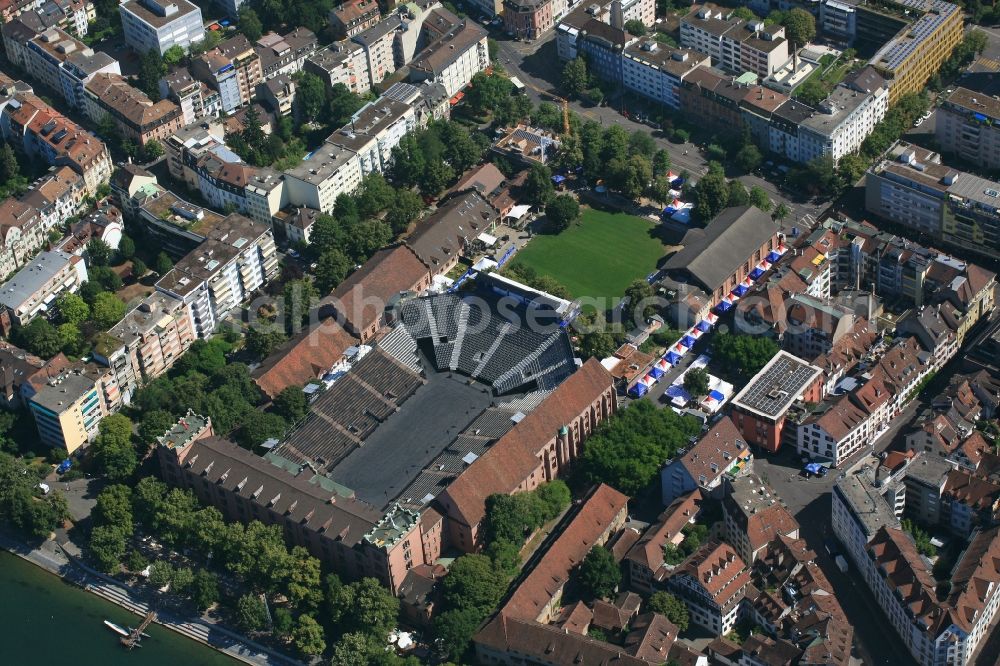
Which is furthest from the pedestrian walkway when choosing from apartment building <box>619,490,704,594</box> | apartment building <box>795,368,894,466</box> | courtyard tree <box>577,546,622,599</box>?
apartment building <box>795,368,894,466</box>

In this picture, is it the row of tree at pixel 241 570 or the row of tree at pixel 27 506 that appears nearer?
the row of tree at pixel 241 570

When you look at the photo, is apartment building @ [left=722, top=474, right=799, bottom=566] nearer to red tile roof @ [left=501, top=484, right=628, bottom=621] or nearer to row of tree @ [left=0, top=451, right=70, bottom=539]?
red tile roof @ [left=501, top=484, right=628, bottom=621]

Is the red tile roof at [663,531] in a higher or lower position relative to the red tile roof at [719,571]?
lower

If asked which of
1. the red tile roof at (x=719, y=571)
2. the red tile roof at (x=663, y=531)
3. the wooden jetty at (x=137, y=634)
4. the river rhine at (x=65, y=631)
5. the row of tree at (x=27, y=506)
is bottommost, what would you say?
the river rhine at (x=65, y=631)

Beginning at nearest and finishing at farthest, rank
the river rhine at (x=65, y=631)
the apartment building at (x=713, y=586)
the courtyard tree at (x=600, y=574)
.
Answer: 1. the apartment building at (x=713, y=586)
2. the courtyard tree at (x=600, y=574)
3. the river rhine at (x=65, y=631)

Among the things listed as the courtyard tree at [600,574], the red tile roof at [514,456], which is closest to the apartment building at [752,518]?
the courtyard tree at [600,574]

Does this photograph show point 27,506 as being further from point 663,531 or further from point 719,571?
point 719,571

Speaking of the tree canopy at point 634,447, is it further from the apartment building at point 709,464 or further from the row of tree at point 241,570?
the row of tree at point 241,570
